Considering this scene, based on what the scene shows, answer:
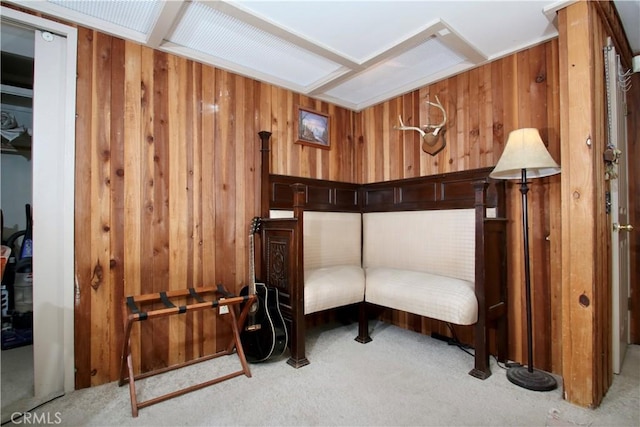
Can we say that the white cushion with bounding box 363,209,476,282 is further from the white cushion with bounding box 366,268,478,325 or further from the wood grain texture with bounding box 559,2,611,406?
the wood grain texture with bounding box 559,2,611,406

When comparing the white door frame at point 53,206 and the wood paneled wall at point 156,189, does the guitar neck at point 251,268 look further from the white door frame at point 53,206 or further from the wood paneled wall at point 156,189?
the white door frame at point 53,206

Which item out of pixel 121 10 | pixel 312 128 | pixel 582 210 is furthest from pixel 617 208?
pixel 121 10

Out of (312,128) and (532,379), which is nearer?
(532,379)

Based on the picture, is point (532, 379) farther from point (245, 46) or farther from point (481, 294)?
point (245, 46)

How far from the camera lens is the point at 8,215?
9.68 feet

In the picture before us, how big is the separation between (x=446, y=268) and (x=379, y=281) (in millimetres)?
550

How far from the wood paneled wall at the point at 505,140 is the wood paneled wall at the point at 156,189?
1490 mm

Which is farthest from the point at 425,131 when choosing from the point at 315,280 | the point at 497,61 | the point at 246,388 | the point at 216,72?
the point at 246,388

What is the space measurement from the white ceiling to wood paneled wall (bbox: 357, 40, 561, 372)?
138mm

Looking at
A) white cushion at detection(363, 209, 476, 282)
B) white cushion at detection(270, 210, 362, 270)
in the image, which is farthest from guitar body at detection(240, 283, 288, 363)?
white cushion at detection(363, 209, 476, 282)

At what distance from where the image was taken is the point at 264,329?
85.9 inches

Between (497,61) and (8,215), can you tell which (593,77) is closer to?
(497,61)

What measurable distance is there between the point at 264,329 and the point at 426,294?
1128 mm

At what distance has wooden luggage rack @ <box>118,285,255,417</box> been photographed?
1704 mm
